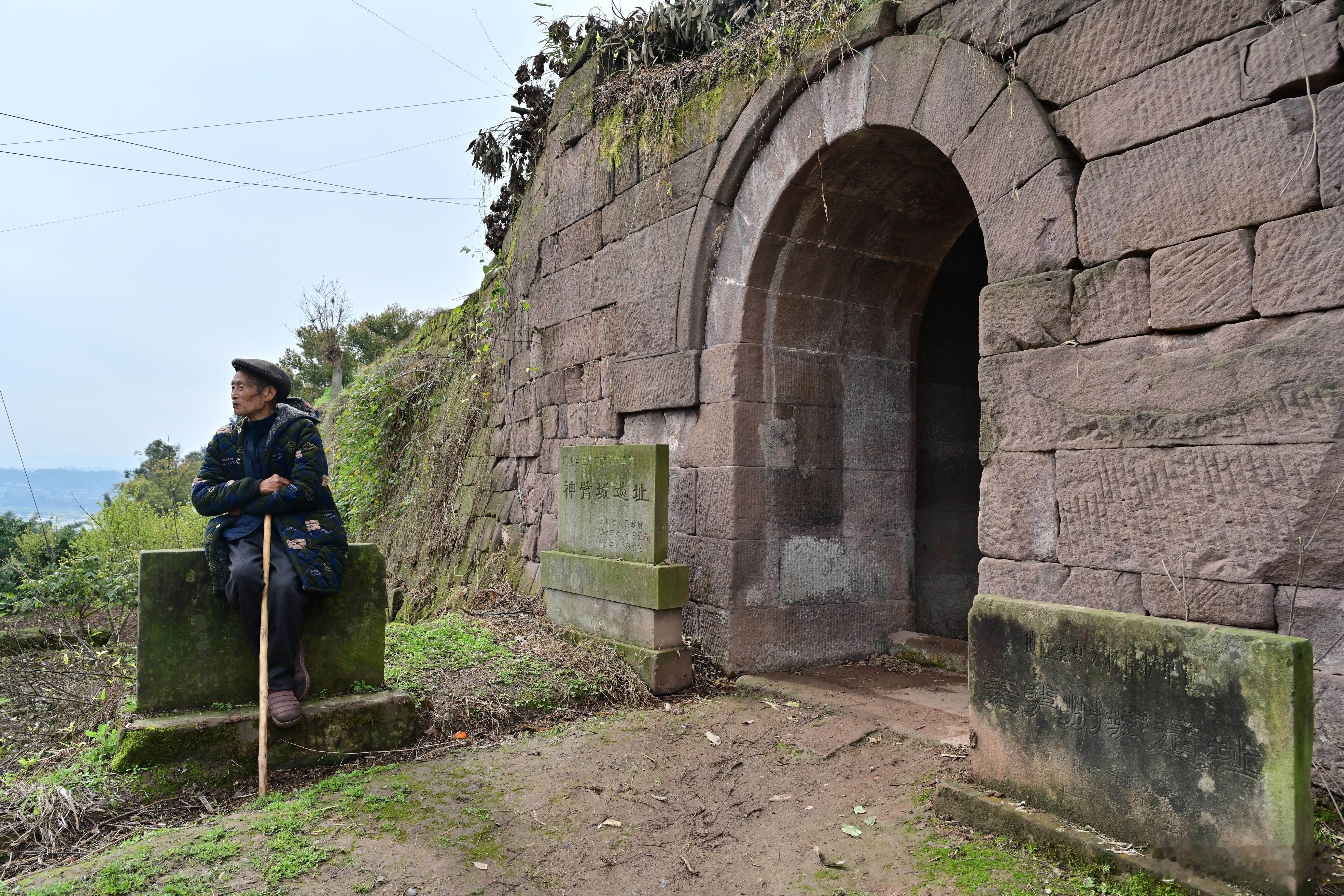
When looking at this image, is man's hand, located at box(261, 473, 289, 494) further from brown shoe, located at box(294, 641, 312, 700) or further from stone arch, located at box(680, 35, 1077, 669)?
stone arch, located at box(680, 35, 1077, 669)

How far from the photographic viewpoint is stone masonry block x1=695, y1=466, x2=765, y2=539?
16.5ft

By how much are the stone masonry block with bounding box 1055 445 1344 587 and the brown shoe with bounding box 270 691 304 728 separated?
317 centimetres

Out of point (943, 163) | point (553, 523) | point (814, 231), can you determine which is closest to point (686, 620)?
point (553, 523)

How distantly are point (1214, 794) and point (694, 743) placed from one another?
2.25 m

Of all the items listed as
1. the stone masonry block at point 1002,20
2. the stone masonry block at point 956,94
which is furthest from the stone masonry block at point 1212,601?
the stone masonry block at point 1002,20

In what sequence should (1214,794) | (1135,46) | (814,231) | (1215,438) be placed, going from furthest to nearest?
(814,231), (1135,46), (1215,438), (1214,794)

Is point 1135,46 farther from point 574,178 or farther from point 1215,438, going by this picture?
point 574,178

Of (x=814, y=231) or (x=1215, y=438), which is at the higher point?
(x=814, y=231)

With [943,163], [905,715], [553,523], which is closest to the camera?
[905,715]

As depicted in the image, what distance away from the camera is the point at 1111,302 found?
10.2 feet

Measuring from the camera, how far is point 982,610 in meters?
2.90

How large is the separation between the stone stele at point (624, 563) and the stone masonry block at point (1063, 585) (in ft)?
6.03

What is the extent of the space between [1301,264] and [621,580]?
140 inches

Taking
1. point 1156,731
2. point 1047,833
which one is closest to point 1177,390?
point 1156,731
